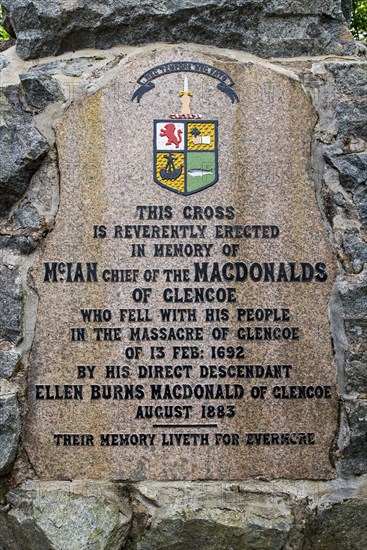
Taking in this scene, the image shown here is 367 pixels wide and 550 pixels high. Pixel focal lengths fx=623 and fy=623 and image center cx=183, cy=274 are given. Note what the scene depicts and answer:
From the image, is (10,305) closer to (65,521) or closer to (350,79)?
(65,521)

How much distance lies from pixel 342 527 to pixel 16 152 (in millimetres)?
2130

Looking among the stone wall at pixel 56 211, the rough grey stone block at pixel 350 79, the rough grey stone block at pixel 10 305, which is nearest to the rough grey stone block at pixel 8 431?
the stone wall at pixel 56 211

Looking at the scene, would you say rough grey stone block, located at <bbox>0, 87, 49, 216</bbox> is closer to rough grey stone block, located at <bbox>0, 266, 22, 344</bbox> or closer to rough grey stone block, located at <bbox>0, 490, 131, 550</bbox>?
rough grey stone block, located at <bbox>0, 266, 22, 344</bbox>

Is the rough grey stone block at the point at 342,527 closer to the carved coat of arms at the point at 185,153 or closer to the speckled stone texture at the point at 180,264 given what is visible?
the speckled stone texture at the point at 180,264

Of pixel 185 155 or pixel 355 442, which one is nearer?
pixel 355 442

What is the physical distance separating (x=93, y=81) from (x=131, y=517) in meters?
1.91

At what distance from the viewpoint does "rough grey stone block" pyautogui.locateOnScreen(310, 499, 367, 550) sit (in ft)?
8.51

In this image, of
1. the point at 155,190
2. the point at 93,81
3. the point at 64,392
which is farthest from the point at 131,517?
the point at 93,81

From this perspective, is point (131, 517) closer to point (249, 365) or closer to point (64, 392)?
point (64, 392)

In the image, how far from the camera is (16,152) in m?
2.75

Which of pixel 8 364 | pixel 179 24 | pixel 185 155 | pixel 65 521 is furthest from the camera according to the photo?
pixel 179 24

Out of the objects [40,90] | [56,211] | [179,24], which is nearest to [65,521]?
[56,211]

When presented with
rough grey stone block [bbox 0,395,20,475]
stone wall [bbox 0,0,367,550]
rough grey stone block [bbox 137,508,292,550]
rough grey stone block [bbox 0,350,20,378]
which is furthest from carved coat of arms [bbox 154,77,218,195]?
rough grey stone block [bbox 137,508,292,550]

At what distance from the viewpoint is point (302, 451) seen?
105 inches
